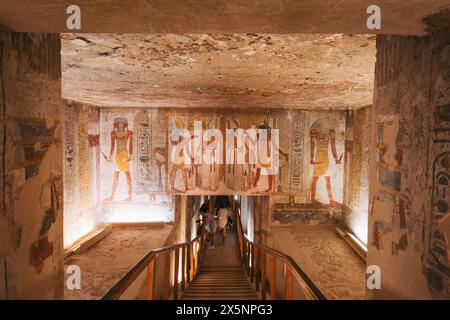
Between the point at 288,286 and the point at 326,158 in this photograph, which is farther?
the point at 326,158

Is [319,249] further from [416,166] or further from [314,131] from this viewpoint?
[416,166]

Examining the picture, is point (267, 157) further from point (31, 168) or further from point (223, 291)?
point (31, 168)

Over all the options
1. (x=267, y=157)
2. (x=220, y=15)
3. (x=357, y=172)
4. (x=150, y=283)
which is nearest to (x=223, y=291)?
(x=150, y=283)

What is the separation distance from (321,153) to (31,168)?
5.88 meters

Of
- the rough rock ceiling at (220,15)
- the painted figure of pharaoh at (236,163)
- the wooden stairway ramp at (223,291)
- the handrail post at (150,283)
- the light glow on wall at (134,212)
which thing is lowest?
the wooden stairway ramp at (223,291)

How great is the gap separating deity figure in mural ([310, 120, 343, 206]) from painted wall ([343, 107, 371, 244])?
0.30 m

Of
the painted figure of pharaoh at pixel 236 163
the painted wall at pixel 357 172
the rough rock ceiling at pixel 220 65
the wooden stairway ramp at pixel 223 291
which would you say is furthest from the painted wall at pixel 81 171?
the painted wall at pixel 357 172

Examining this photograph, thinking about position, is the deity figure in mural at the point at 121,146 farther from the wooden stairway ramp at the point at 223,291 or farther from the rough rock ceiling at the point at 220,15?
the rough rock ceiling at the point at 220,15

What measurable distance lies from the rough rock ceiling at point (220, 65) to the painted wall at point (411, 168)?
59cm

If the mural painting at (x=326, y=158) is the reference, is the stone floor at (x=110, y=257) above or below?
below

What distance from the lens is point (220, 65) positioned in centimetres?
284

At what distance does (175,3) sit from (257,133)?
5.13 metres

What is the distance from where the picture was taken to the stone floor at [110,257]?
4.16 metres
